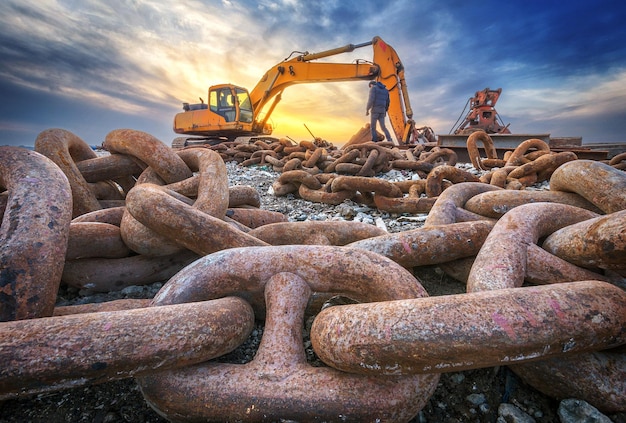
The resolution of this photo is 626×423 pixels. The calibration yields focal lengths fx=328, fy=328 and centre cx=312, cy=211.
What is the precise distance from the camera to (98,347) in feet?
2.23

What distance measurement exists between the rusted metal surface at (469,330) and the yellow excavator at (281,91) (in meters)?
13.6

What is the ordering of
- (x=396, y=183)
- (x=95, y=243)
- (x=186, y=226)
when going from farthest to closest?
1. (x=396, y=183)
2. (x=95, y=243)
3. (x=186, y=226)

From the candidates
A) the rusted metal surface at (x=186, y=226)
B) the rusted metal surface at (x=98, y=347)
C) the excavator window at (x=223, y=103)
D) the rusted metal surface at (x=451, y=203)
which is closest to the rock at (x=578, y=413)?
the rusted metal surface at (x=451, y=203)

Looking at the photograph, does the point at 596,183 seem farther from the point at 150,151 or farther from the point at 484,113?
the point at 484,113

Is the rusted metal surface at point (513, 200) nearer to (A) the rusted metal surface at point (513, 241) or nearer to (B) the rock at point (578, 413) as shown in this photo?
(A) the rusted metal surface at point (513, 241)

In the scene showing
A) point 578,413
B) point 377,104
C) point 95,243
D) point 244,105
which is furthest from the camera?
point 244,105

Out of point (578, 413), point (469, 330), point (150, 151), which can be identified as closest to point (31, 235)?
point (150, 151)

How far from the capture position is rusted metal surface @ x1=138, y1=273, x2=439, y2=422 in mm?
713

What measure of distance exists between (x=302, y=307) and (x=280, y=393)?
0.74ft

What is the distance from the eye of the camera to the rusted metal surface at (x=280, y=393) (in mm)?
713

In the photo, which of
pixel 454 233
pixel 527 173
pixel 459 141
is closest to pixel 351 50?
pixel 459 141

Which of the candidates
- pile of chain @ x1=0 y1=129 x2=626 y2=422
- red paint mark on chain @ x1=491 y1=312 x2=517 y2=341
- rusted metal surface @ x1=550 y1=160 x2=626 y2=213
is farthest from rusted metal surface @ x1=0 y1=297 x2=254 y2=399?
rusted metal surface @ x1=550 y1=160 x2=626 y2=213

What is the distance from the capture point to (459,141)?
9.13 metres

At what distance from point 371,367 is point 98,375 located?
1.86 ft
